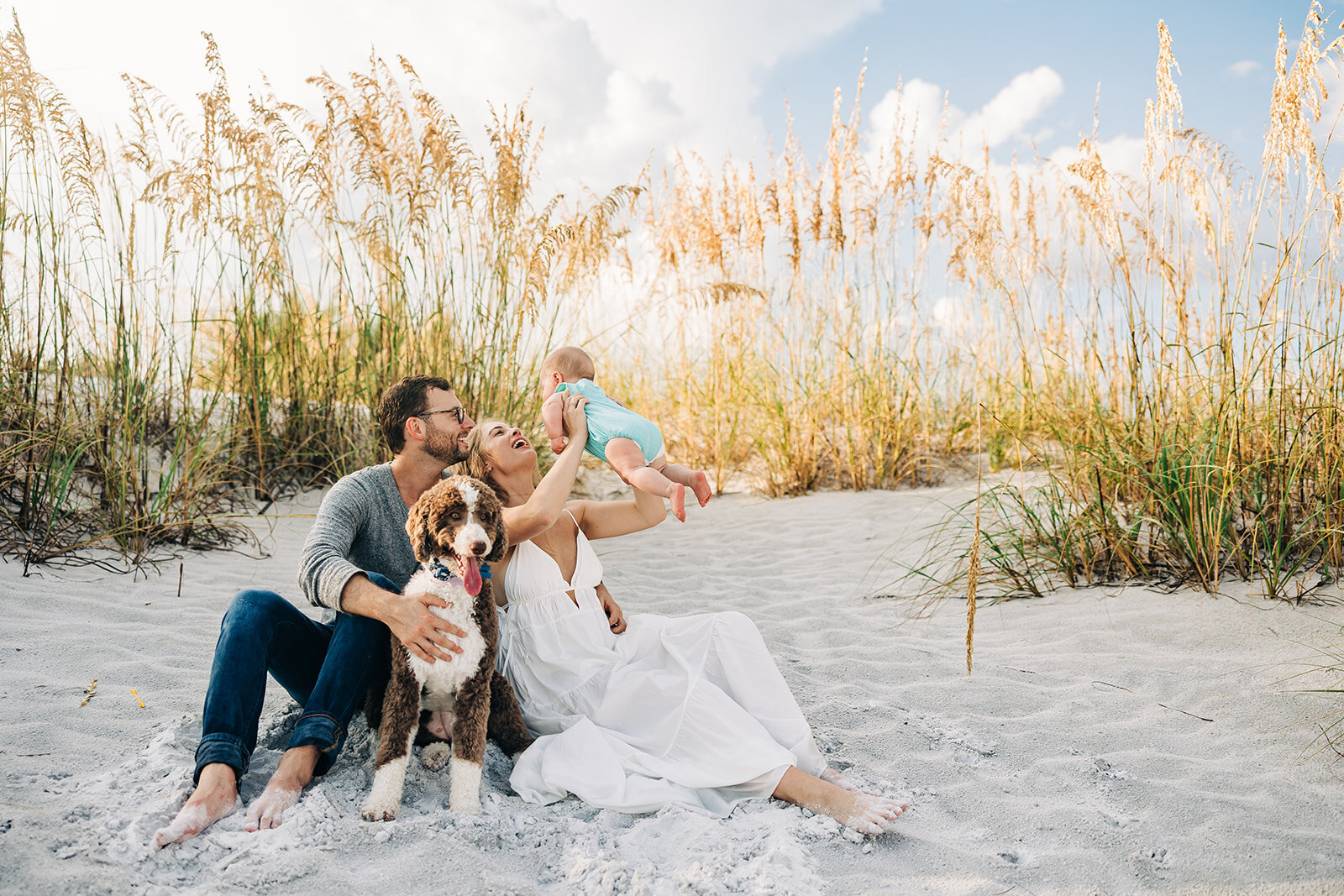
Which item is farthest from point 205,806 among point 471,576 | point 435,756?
point 471,576

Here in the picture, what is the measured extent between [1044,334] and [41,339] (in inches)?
237

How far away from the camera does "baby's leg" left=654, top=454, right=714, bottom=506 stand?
8.36 ft

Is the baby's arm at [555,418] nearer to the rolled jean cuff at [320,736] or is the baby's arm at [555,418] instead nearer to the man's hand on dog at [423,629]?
the man's hand on dog at [423,629]

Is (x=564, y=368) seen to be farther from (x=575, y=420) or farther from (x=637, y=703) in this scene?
(x=637, y=703)

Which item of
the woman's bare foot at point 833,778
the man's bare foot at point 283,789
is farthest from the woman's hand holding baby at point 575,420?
the woman's bare foot at point 833,778

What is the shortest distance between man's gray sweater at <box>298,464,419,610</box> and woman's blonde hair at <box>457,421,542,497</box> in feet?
0.86

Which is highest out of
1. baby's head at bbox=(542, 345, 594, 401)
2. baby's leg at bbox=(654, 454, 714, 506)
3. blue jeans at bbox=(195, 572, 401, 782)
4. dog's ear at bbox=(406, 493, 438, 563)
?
baby's head at bbox=(542, 345, 594, 401)

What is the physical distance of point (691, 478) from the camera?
8.75 feet

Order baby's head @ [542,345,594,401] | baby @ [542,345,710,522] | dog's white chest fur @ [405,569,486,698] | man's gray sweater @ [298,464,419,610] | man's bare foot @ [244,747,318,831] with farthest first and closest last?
baby's head @ [542,345,594,401]
baby @ [542,345,710,522]
man's gray sweater @ [298,464,419,610]
dog's white chest fur @ [405,569,486,698]
man's bare foot @ [244,747,318,831]

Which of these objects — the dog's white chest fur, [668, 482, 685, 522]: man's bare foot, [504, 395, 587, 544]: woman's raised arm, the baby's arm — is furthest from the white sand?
the baby's arm

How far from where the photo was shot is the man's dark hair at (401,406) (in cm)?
264

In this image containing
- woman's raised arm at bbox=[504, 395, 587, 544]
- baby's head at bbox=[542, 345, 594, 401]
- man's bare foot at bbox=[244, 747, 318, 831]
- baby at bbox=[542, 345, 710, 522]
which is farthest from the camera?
baby's head at bbox=[542, 345, 594, 401]

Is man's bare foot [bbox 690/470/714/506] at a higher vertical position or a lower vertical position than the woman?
higher

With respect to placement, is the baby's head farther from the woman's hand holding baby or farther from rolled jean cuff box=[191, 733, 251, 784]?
rolled jean cuff box=[191, 733, 251, 784]
